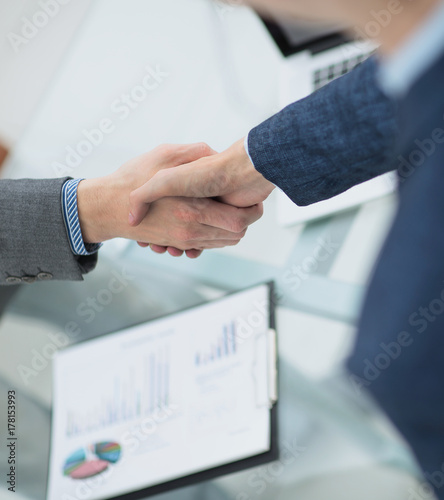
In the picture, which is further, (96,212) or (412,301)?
(96,212)

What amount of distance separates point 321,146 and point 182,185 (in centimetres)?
32

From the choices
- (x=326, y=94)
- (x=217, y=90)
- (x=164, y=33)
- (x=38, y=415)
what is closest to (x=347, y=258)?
(x=326, y=94)

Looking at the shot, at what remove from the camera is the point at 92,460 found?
3.32 ft

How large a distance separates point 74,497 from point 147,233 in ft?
1.58

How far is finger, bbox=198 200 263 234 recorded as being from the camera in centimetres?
98

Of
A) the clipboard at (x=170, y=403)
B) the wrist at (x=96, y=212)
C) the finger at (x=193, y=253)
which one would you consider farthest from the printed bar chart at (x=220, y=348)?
the wrist at (x=96, y=212)

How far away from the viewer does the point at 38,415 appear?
1134 millimetres

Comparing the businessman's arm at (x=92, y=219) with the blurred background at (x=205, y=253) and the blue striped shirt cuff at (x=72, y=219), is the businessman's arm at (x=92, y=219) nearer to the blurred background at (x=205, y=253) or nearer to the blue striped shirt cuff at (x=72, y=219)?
the blue striped shirt cuff at (x=72, y=219)

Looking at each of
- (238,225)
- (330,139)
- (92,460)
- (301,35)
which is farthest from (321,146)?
(92,460)

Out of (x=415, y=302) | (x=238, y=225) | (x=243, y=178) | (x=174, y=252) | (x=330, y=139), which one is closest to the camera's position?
(x=415, y=302)

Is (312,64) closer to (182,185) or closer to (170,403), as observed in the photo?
(182,185)

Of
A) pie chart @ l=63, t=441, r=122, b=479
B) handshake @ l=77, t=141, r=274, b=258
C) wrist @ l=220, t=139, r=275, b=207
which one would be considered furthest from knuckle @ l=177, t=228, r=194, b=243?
pie chart @ l=63, t=441, r=122, b=479

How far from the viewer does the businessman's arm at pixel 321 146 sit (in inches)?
24.4

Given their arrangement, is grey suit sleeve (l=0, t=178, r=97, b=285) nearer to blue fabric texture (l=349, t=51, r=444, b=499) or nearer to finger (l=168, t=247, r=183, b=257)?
finger (l=168, t=247, r=183, b=257)
